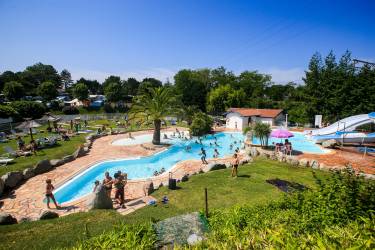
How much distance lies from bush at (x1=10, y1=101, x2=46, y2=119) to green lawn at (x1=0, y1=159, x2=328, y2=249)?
41.2 m

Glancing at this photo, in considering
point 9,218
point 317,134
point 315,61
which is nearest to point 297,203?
point 9,218

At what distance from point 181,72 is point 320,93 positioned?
150 feet

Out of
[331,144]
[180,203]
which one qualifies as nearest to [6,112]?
[180,203]

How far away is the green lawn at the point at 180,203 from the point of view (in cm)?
706

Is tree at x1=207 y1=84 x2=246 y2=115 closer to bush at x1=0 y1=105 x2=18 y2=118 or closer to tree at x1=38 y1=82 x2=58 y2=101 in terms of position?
bush at x1=0 y1=105 x2=18 y2=118

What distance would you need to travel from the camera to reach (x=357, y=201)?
5711mm

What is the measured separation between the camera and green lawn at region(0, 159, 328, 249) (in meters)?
7.06

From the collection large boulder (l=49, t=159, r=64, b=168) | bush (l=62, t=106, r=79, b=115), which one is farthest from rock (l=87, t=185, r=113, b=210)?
bush (l=62, t=106, r=79, b=115)

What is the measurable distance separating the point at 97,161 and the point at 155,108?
9.63 metres

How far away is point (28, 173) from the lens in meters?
14.5

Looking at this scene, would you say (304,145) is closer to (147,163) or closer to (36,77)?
(147,163)

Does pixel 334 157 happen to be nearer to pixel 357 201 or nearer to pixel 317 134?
pixel 317 134

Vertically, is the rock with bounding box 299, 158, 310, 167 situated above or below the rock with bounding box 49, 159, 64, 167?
above

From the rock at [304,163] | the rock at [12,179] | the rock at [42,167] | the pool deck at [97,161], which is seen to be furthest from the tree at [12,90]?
the rock at [304,163]
